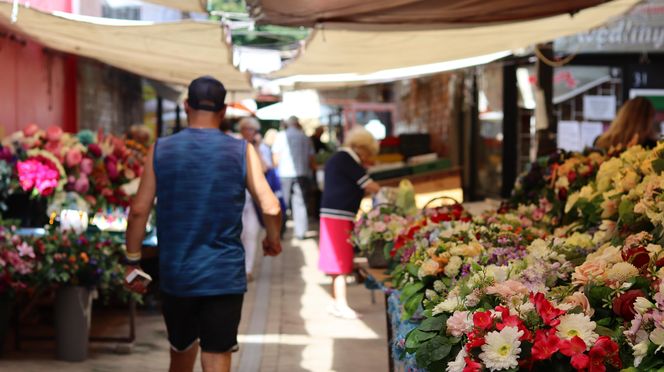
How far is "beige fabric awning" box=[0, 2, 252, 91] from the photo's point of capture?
8281 millimetres

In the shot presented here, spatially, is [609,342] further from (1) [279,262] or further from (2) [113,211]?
(1) [279,262]

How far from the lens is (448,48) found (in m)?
10.4

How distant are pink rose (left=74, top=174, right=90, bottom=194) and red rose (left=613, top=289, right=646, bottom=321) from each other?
6199mm

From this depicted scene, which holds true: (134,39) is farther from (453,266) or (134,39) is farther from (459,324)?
(459,324)

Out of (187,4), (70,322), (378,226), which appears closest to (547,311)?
(378,226)

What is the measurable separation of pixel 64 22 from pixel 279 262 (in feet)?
25.2

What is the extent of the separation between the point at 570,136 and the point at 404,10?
9933 mm

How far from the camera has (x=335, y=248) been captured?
1034 cm

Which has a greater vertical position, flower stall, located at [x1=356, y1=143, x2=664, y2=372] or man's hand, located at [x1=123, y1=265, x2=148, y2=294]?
flower stall, located at [x1=356, y1=143, x2=664, y2=372]

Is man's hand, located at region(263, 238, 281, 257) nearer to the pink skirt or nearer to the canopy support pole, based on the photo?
the pink skirt

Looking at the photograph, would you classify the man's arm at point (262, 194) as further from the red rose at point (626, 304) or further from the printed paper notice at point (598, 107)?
the printed paper notice at point (598, 107)

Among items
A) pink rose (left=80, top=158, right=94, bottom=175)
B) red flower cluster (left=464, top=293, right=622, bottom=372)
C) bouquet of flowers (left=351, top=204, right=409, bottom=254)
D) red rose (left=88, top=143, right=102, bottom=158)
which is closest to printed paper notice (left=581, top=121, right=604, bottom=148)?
bouquet of flowers (left=351, top=204, right=409, bottom=254)

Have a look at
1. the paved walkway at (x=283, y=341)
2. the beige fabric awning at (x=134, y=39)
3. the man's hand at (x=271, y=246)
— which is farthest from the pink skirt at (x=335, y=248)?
the man's hand at (x=271, y=246)

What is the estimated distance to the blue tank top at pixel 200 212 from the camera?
215 inches
